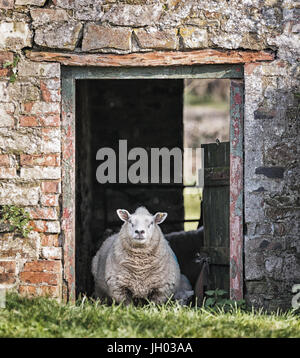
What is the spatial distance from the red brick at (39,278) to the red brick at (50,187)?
798 millimetres

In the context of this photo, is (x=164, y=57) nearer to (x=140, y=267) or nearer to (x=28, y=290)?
(x=140, y=267)

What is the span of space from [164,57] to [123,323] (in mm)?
2618

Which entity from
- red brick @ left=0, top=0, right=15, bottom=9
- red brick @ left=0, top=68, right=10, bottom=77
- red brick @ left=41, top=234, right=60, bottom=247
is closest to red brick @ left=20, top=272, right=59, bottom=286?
red brick @ left=41, top=234, right=60, bottom=247

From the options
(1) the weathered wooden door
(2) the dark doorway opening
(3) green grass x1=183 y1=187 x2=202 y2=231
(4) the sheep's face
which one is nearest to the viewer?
(4) the sheep's face

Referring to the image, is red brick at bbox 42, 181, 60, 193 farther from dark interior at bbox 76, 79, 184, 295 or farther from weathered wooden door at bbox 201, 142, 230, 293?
dark interior at bbox 76, 79, 184, 295

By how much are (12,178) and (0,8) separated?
5.42 feet

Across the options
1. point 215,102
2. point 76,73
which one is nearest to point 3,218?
point 76,73

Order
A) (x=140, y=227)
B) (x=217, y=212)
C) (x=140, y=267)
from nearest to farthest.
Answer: (x=140, y=227)
(x=140, y=267)
(x=217, y=212)

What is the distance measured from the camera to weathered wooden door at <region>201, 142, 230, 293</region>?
23.0 feet

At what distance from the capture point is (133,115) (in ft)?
36.5

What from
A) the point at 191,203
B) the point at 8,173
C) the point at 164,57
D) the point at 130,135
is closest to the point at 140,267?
the point at 8,173

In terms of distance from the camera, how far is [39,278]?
6105mm

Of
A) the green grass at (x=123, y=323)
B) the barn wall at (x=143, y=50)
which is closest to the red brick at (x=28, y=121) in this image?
the barn wall at (x=143, y=50)

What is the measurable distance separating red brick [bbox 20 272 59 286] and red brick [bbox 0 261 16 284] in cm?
9
